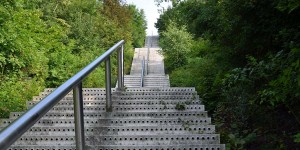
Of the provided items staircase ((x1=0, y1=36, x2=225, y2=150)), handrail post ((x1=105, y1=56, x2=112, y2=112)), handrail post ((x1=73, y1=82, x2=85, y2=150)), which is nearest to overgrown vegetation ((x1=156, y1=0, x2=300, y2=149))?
staircase ((x1=0, y1=36, x2=225, y2=150))

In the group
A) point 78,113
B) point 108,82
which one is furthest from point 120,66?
point 78,113

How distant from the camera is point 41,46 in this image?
951 centimetres

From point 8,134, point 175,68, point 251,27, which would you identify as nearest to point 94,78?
point 251,27

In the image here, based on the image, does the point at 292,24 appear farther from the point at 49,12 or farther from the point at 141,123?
the point at 49,12

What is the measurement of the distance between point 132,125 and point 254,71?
4.33ft

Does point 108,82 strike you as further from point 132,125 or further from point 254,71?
point 254,71

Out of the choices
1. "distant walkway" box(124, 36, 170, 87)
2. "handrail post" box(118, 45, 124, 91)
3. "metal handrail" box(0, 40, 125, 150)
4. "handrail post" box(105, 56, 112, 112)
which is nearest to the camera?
"metal handrail" box(0, 40, 125, 150)

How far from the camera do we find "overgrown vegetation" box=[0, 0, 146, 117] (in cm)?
689

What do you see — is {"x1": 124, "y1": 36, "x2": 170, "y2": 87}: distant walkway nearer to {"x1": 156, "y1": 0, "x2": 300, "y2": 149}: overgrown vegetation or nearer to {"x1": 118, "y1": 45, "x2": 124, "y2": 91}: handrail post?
{"x1": 156, "y1": 0, "x2": 300, "y2": 149}: overgrown vegetation

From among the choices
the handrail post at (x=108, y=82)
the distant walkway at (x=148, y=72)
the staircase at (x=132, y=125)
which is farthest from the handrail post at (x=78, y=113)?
the distant walkway at (x=148, y=72)

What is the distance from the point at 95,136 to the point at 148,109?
1.21 m

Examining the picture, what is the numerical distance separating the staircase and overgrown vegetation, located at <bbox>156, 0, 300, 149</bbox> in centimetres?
53

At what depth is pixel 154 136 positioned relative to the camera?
10.2 ft

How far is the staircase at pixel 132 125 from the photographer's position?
294cm
